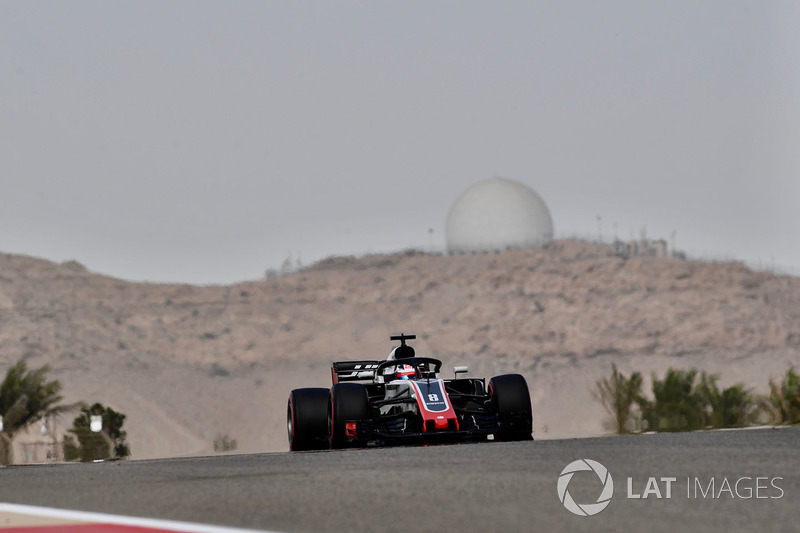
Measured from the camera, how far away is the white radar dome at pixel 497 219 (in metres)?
85.3

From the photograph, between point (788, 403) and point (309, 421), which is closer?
point (309, 421)

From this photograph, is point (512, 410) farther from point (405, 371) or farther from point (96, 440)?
point (96, 440)

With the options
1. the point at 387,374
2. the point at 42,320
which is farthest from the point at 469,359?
the point at 387,374

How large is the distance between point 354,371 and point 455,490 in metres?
12.5

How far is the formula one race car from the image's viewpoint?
16953 millimetres

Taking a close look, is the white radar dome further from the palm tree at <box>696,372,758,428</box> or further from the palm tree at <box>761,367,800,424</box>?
the palm tree at <box>761,367,800,424</box>

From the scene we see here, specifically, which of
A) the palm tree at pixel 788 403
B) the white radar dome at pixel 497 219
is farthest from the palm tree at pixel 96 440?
the white radar dome at pixel 497 219

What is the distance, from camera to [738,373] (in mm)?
79250

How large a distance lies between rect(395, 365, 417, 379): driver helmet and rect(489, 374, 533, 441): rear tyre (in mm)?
1482

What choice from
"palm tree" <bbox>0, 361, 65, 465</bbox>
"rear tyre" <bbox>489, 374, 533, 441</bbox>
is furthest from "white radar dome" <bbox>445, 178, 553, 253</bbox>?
"rear tyre" <bbox>489, 374, 533, 441</bbox>

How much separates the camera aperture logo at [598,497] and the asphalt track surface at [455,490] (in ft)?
0.17

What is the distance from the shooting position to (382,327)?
86.2 m

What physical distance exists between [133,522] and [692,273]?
8521 centimetres

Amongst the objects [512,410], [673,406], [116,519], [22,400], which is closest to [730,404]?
[673,406]
